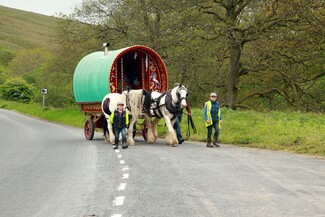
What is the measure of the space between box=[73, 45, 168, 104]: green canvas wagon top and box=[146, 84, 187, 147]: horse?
73.4 inches

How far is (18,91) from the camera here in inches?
2785

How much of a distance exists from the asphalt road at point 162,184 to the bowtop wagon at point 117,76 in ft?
13.8

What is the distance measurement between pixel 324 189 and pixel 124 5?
934 inches

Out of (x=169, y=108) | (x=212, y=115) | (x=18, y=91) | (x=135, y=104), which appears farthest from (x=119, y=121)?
(x=18, y=91)

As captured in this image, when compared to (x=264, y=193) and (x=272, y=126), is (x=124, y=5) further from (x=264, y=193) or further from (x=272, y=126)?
(x=264, y=193)

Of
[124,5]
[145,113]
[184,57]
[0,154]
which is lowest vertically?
[0,154]

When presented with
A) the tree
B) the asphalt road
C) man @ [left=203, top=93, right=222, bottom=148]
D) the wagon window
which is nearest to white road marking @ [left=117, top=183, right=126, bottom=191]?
the asphalt road

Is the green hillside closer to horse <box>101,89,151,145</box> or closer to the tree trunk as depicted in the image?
the tree trunk

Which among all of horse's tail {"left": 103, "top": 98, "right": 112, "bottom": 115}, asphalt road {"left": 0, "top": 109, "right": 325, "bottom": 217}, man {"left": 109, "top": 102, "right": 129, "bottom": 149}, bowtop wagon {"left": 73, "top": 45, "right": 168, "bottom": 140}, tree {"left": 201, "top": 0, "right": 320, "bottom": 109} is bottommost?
A: asphalt road {"left": 0, "top": 109, "right": 325, "bottom": 217}

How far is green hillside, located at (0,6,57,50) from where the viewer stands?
159 m

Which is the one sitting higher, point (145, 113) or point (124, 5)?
point (124, 5)

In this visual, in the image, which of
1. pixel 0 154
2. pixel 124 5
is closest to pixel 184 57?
pixel 124 5

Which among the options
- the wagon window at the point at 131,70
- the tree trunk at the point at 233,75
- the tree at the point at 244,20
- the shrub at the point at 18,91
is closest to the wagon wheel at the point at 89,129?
the wagon window at the point at 131,70

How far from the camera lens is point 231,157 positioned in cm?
1362
